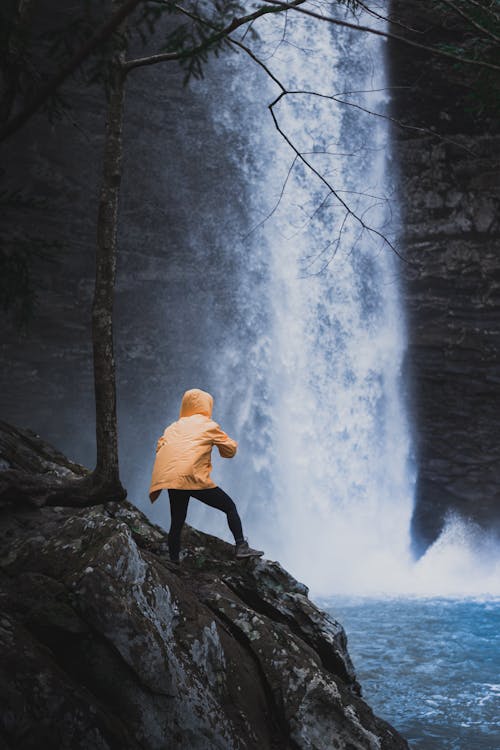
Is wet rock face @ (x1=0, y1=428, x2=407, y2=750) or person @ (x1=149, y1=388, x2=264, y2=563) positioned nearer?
wet rock face @ (x1=0, y1=428, x2=407, y2=750)

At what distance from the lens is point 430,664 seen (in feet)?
23.7

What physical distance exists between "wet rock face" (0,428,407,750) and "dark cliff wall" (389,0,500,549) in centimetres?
1122

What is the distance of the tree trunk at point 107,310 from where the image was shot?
431cm

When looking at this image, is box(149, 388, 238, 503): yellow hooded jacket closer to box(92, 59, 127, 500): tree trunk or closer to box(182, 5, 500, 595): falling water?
box(92, 59, 127, 500): tree trunk

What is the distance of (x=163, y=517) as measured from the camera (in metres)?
14.5

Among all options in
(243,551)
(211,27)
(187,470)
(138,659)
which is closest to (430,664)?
(243,551)

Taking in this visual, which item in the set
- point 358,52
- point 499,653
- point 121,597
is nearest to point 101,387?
point 121,597

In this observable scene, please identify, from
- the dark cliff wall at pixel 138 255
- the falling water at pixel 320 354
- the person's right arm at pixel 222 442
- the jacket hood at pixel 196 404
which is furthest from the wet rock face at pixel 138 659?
the dark cliff wall at pixel 138 255

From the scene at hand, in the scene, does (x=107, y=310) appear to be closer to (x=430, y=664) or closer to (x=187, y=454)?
(x=187, y=454)

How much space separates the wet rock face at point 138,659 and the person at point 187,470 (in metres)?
0.44

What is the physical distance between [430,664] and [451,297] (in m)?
9.91

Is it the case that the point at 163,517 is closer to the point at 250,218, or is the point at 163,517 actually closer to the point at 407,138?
the point at 250,218

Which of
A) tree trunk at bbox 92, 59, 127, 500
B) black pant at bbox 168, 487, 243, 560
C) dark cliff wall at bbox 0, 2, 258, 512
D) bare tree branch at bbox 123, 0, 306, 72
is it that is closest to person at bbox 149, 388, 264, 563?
black pant at bbox 168, 487, 243, 560

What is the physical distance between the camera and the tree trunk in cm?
431
